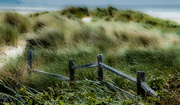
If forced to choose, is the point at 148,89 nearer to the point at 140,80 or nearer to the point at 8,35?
the point at 140,80

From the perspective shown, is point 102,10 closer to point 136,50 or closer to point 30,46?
point 30,46

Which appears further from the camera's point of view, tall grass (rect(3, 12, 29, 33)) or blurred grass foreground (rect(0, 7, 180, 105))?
tall grass (rect(3, 12, 29, 33))

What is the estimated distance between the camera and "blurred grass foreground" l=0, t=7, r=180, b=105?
3.43m

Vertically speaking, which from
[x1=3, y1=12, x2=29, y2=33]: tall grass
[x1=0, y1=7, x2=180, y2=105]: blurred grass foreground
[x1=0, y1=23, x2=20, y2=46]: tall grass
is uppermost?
[x1=3, y1=12, x2=29, y2=33]: tall grass

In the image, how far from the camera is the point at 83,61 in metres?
5.96

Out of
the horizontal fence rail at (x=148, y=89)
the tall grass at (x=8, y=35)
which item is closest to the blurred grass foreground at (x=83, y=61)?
the tall grass at (x=8, y=35)

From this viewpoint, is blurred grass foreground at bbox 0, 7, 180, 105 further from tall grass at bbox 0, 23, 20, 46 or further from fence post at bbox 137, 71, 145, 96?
fence post at bbox 137, 71, 145, 96

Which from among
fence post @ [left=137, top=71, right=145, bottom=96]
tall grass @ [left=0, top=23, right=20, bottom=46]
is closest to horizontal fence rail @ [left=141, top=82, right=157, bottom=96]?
fence post @ [left=137, top=71, right=145, bottom=96]

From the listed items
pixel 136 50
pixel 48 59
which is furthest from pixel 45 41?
pixel 136 50

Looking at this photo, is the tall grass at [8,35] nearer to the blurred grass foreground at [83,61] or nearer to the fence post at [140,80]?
the blurred grass foreground at [83,61]

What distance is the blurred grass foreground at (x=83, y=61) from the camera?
3.43m

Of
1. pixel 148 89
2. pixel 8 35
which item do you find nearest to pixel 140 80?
pixel 148 89

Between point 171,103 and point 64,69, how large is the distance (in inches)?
136

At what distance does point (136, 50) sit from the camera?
6.59 meters
